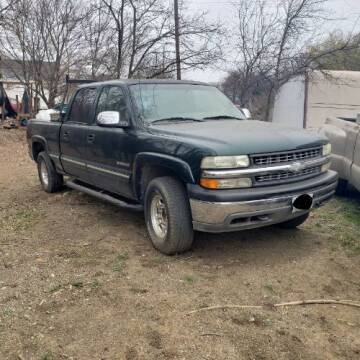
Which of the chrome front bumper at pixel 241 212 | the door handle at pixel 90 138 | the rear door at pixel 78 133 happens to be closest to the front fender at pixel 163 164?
the chrome front bumper at pixel 241 212

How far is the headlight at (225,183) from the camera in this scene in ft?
12.1

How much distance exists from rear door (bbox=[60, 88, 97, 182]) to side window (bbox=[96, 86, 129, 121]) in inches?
7.7

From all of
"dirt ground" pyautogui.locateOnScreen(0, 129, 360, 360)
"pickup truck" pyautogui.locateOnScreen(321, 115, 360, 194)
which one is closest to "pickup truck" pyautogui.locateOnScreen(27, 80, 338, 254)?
"dirt ground" pyautogui.locateOnScreen(0, 129, 360, 360)

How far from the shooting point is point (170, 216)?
13.2 feet

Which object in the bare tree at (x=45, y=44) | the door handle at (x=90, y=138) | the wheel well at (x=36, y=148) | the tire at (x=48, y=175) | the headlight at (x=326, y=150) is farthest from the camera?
the bare tree at (x=45, y=44)

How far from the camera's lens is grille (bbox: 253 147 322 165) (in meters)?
3.81

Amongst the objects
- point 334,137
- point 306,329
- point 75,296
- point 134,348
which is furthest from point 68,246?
point 334,137

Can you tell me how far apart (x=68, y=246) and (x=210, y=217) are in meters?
1.76

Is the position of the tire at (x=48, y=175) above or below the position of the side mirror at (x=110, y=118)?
below

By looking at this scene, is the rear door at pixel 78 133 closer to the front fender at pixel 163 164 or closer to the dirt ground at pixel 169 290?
the dirt ground at pixel 169 290

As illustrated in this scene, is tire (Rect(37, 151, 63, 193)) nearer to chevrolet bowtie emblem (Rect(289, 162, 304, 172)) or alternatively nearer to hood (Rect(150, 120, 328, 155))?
hood (Rect(150, 120, 328, 155))

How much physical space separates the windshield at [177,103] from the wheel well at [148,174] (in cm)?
56

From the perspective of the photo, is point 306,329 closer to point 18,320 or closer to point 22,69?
point 18,320

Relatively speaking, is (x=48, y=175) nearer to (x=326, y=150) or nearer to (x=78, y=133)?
(x=78, y=133)
